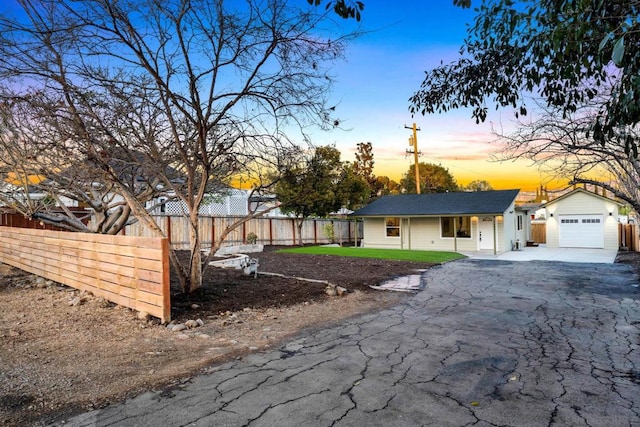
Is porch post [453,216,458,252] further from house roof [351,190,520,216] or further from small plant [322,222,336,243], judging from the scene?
small plant [322,222,336,243]

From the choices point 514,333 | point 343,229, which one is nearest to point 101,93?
point 514,333

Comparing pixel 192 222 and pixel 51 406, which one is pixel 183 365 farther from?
pixel 192 222

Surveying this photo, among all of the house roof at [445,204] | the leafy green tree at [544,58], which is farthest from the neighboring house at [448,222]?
the leafy green tree at [544,58]

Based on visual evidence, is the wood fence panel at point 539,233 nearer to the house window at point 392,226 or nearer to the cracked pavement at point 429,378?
the house window at point 392,226

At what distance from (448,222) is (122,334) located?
19906 mm

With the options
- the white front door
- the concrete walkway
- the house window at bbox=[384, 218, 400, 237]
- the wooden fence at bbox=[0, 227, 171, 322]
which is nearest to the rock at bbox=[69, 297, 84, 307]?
the wooden fence at bbox=[0, 227, 171, 322]

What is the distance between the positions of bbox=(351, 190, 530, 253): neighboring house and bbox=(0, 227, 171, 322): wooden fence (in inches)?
676

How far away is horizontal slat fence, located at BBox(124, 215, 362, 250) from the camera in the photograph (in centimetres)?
1783

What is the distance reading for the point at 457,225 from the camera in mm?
22219

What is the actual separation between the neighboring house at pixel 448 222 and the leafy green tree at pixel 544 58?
1458 cm

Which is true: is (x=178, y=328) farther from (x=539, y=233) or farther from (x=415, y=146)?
(x=539, y=233)

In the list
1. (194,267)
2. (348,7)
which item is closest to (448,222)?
(194,267)

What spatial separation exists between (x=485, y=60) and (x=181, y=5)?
4484mm

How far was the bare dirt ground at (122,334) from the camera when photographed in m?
3.56
